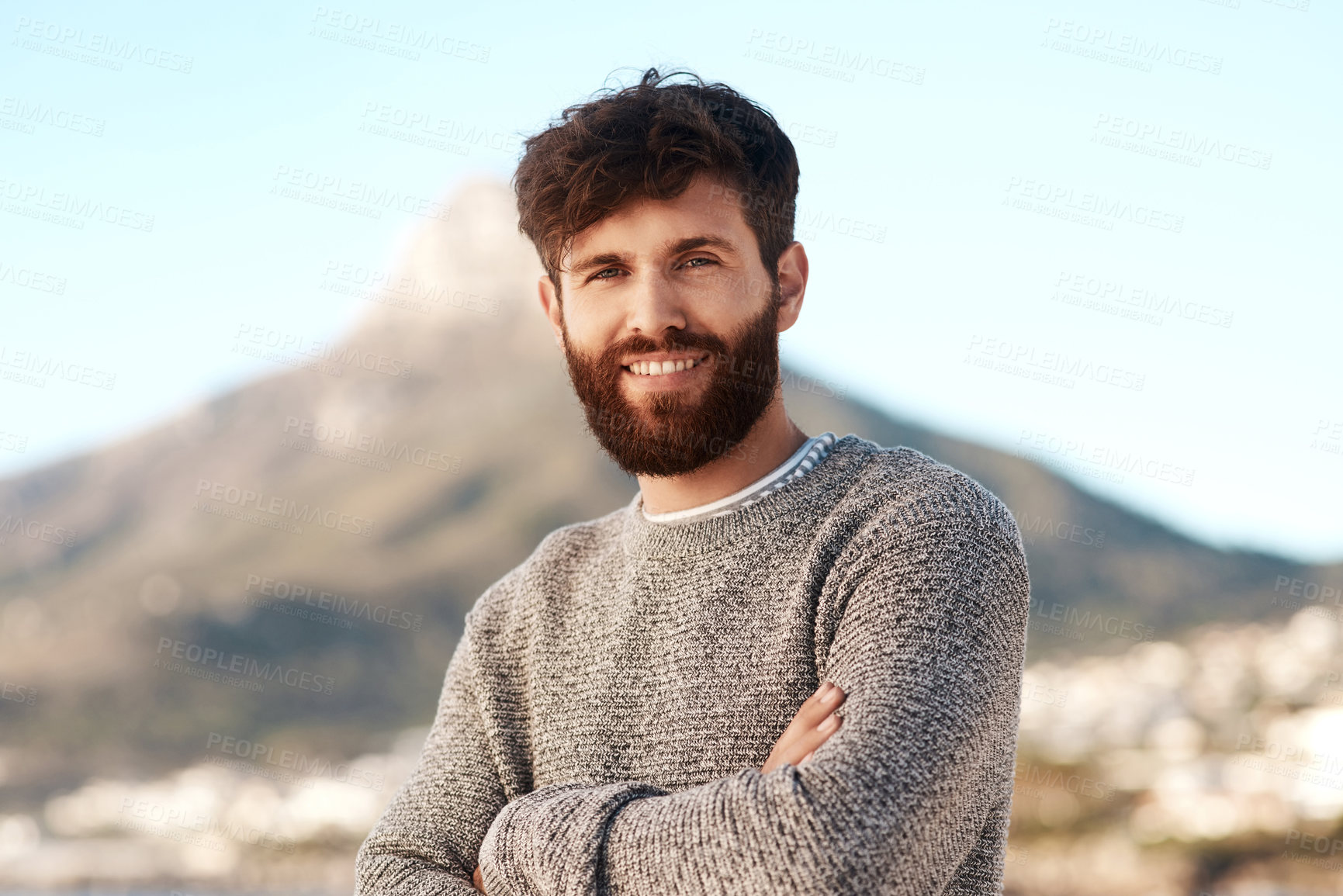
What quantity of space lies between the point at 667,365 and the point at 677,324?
107 mm

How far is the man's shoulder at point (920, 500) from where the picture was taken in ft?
7.93

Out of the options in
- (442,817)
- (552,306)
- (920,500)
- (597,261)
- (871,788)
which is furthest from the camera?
(552,306)

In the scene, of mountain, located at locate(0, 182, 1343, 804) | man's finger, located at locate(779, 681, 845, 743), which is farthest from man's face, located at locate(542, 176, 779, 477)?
mountain, located at locate(0, 182, 1343, 804)

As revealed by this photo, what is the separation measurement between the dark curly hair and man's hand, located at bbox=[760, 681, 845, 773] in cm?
106

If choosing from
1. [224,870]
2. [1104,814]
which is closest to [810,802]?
[1104,814]

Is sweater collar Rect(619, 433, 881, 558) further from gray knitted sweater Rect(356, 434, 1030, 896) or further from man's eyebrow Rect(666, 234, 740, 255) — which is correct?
man's eyebrow Rect(666, 234, 740, 255)

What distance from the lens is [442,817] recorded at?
2.88 meters

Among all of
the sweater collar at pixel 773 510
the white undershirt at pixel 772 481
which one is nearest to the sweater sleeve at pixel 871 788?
the sweater collar at pixel 773 510

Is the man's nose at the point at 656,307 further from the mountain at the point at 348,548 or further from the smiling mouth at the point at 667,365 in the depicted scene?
the mountain at the point at 348,548

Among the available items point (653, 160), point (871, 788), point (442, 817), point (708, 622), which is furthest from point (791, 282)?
point (442, 817)

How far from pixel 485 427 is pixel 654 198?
12831cm

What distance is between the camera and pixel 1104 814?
48.5 m

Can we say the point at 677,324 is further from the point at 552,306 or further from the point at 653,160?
the point at 552,306

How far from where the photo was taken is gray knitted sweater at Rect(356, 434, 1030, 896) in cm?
214
